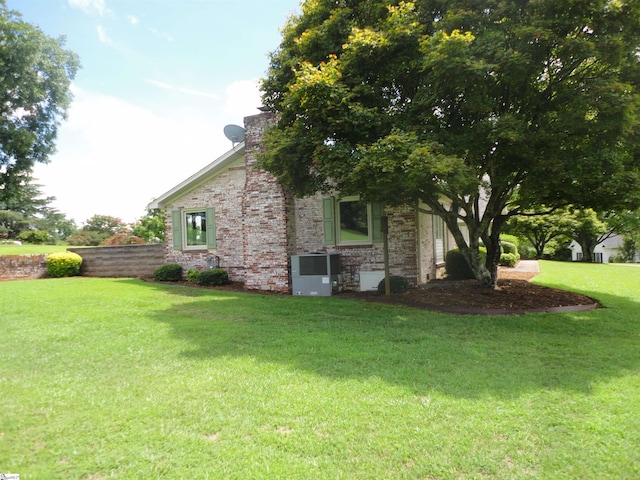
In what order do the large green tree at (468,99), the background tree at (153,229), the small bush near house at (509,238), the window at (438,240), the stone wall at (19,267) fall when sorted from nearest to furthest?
the large green tree at (468,99) < the window at (438,240) < the stone wall at (19,267) < the small bush near house at (509,238) < the background tree at (153,229)

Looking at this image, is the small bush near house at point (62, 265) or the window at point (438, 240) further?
the small bush near house at point (62, 265)

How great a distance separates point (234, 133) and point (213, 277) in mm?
4656

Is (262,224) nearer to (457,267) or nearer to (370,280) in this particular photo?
(370,280)

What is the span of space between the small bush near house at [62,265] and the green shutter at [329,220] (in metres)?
10.4

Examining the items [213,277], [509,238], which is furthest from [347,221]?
[509,238]

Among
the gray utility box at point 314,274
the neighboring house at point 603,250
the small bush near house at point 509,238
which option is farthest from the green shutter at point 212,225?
the neighboring house at point 603,250

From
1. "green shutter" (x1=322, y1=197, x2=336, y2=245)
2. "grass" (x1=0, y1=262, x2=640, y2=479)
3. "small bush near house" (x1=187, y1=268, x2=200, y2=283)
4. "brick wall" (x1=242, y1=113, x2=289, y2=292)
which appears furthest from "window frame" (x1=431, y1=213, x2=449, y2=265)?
"small bush near house" (x1=187, y1=268, x2=200, y2=283)

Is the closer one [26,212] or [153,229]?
[153,229]

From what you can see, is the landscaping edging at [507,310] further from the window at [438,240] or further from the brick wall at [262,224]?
the window at [438,240]

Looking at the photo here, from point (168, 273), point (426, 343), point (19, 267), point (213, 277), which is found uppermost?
point (19, 267)

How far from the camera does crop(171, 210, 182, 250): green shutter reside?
13.7 metres

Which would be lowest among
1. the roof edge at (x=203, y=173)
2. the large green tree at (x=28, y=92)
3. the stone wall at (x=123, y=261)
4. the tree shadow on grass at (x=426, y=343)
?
the tree shadow on grass at (x=426, y=343)

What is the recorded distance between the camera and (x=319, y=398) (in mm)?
3672

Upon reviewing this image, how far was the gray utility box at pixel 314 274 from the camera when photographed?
1055 cm
